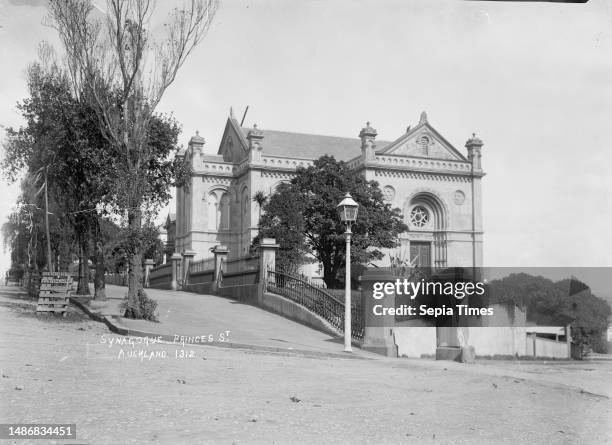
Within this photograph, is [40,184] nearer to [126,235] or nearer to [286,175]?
[126,235]

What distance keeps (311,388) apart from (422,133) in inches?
1653

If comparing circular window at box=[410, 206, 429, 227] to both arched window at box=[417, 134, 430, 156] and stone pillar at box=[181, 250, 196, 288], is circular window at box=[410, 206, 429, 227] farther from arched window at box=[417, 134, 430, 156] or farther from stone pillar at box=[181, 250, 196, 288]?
stone pillar at box=[181, 250, 196, 288]

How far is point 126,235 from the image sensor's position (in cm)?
1365

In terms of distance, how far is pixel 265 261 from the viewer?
18.7m

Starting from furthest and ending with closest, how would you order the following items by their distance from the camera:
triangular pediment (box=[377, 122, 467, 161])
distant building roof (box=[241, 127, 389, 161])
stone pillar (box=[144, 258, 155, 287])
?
distant building roof (box=[241, 127, 389, 161]) < triangular pediment (box=[377, 122, 467, 161]) < stone pillar (box=[144, 258, 155, 287])

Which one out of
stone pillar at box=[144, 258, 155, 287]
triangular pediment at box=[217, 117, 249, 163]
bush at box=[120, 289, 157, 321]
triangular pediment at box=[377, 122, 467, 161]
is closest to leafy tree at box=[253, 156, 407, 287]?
stone pillar at box=[144, 258, 155, 287]

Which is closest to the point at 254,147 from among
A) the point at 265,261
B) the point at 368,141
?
the point at 368,141

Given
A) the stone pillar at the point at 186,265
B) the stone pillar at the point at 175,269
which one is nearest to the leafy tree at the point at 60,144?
the stone pillar at the point at 186,265

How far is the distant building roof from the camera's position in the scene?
50.8 m

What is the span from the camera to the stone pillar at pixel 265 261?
1845cm

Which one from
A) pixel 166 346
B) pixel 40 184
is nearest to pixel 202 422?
pixel 166 346

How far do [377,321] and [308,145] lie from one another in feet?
134

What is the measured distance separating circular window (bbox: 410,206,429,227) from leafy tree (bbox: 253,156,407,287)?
1098 cm

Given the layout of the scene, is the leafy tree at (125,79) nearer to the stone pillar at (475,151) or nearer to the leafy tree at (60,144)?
the leafy tree at (60,144)
